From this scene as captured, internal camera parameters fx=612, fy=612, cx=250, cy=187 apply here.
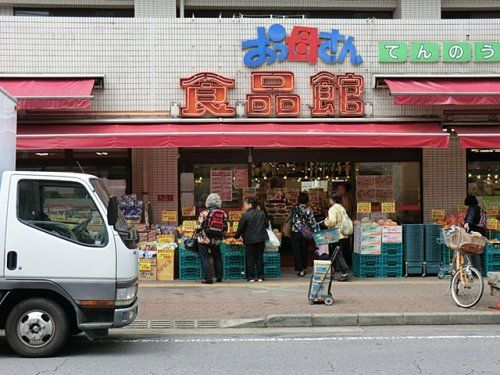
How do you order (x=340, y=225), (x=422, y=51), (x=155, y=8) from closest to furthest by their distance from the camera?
(x=340, y=225) → (x=422, y=51) → (x=155, y=8)

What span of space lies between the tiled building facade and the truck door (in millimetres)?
6312

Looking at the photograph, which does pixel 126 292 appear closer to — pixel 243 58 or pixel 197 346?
pixel 197 346

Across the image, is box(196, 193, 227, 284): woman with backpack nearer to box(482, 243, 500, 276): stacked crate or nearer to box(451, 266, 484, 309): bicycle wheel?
box(451, 266, 484, 309): bicycle wheel

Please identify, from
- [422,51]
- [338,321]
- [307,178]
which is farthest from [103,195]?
[422,51]

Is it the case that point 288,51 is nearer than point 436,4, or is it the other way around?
point 288,51

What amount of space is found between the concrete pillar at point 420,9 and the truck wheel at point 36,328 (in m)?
Result: 11.9

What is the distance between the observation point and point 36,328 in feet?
22.4

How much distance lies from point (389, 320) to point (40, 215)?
517cm

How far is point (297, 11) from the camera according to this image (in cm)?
1588

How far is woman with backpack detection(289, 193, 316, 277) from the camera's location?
12.9m

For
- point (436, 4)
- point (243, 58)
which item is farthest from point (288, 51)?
point (436, 4)

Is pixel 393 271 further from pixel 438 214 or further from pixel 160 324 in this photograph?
pixel 160 324

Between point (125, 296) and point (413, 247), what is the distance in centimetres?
770

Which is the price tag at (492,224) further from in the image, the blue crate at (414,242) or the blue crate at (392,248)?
the blue crate at (392,248)
